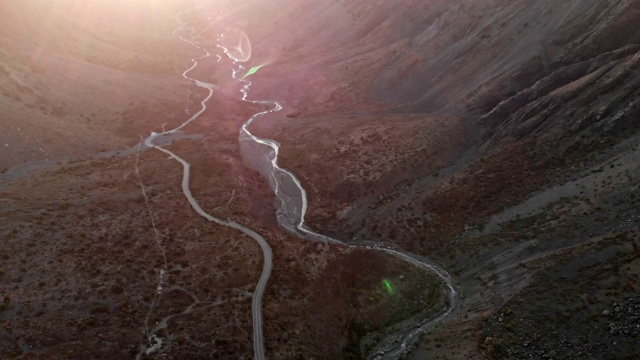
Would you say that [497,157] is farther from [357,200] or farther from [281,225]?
[281,225]

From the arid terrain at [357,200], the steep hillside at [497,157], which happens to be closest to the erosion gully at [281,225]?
the arid terrain at [357,200]

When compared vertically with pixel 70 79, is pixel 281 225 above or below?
below

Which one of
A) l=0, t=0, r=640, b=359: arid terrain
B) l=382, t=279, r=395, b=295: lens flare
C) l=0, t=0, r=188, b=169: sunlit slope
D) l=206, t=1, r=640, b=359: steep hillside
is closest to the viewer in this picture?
l=0, t=0, r=640, b=359: arid terrain

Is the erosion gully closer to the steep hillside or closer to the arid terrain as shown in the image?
the arid terrain

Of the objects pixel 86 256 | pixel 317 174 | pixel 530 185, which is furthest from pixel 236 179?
pixel 530 185

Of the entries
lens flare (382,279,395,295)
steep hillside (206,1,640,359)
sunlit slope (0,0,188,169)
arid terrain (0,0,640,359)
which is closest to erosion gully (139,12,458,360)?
arid terrain (0,0,640,359)

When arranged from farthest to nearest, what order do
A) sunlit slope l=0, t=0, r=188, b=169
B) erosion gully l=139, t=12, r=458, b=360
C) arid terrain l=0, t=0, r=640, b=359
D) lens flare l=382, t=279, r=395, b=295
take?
sunlit slope l=0, t=0, r=188, b=169 → lens flare l=382, t=279, r=395, b=295 → erosion gully l=139, t=12, r=458, b=360 → arid terrain l=0, t=0, r=640, b=359

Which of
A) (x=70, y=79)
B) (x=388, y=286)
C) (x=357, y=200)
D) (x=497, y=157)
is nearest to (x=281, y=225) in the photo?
(x=357, y=200)

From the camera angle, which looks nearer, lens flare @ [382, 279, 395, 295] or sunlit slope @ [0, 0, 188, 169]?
lens flare @ [382, 279, 395, 295]

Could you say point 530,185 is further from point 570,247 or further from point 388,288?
point 388,288
